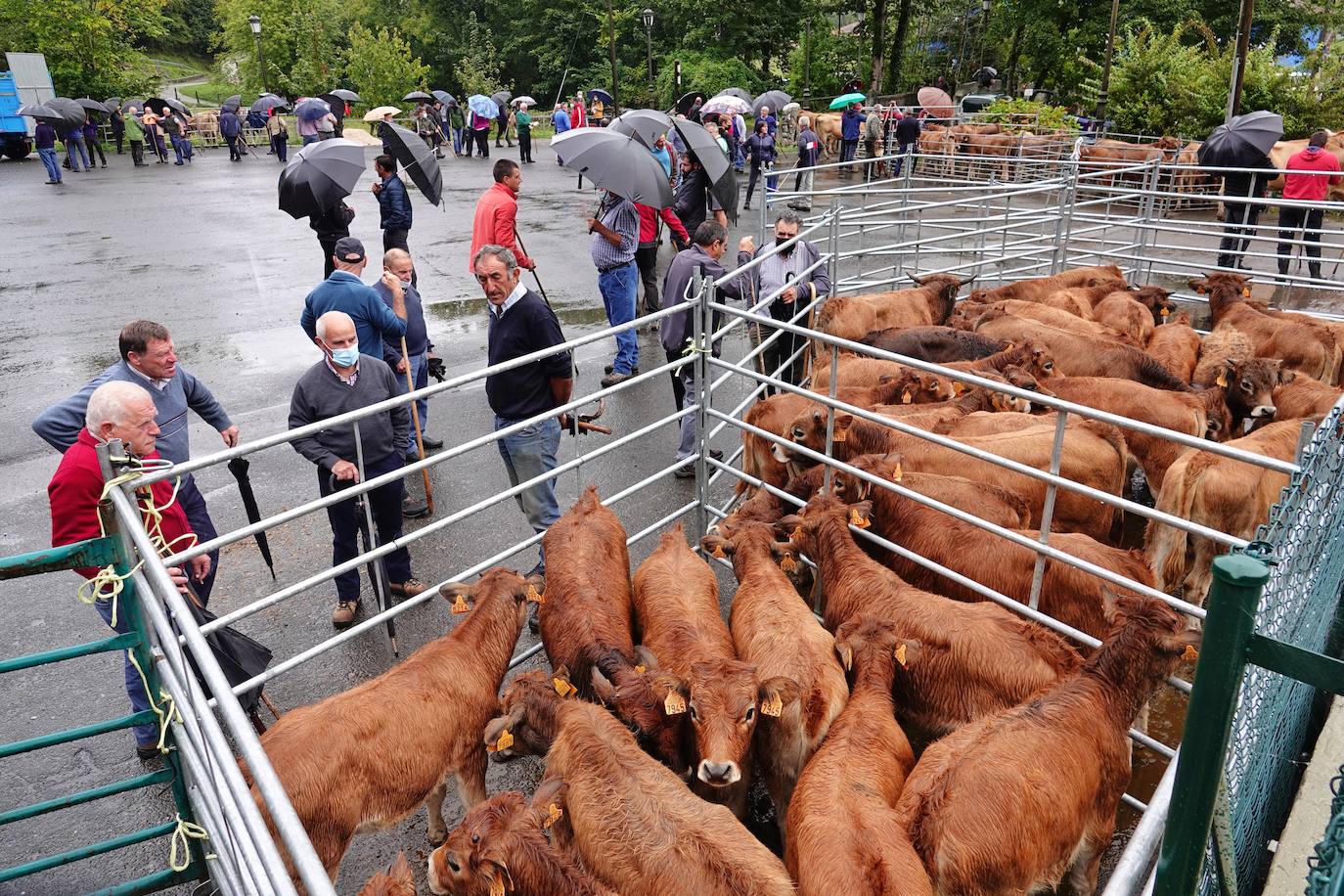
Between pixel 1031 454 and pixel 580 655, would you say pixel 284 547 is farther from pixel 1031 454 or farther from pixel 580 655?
pixel 1031 454

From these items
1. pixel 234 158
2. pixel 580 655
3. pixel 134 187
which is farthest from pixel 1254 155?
pixel 234 158

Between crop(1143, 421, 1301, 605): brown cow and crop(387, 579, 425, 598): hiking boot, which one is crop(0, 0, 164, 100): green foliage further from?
crop(1143, 421, 1301, 605): brown cow

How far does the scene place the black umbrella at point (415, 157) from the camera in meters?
10.4

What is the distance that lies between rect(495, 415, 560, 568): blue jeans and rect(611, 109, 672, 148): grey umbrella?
9.03 m

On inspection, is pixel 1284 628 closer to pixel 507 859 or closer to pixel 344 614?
pixel 507 859

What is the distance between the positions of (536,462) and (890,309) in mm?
5380

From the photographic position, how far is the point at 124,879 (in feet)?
14.2

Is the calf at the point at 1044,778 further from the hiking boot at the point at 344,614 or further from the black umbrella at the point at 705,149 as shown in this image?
the black umbrella at the point at 705,149

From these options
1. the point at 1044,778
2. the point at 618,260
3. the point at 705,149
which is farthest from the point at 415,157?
the point at 1044,778

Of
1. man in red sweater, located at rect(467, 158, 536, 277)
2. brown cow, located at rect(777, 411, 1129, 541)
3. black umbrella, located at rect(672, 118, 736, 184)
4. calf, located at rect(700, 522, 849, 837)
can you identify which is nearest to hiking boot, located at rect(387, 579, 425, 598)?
calf, located at rect(700, 522, 849, 837)

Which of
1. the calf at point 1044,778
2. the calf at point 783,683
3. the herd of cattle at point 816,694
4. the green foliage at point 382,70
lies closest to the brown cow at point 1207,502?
the herd of cattle at point 816,694

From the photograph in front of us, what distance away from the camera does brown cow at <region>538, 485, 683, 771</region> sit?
4.29m

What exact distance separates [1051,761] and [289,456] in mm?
7561

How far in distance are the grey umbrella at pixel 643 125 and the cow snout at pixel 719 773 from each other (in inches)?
465
